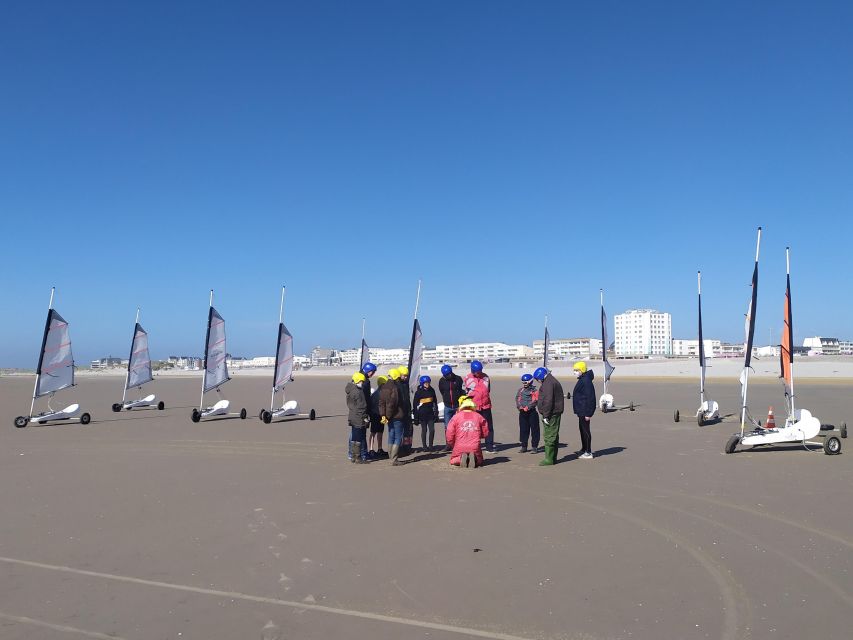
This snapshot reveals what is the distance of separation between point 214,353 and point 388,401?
10.8 metres

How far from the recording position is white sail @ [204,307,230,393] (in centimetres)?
2012

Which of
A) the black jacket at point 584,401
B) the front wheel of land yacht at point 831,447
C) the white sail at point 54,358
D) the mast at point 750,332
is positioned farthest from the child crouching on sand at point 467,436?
the white sail at point 54,358

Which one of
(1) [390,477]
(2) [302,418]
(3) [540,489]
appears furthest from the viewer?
(2) [302,418]

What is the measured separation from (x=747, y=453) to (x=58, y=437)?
15.6 meters

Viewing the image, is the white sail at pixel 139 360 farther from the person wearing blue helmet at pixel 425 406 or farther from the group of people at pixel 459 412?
the person wearing blue helmet at pixel 425 406

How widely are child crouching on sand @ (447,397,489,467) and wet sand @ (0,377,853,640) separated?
0.36 m

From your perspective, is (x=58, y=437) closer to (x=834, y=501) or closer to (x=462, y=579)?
(x=462, y=579)

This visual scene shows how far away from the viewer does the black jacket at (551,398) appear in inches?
428

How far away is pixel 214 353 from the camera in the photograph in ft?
66.8

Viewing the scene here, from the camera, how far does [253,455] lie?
1247 cm

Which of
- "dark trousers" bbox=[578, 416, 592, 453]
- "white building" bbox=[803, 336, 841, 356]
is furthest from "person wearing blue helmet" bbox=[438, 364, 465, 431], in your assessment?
"white building" bbox=[803, 336, 841, 356]

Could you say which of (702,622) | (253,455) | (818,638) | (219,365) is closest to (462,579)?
(702,622)

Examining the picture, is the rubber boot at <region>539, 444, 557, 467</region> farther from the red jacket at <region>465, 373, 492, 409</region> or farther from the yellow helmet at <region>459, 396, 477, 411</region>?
the red jacket at <region>465, 373, 492, 409</region>

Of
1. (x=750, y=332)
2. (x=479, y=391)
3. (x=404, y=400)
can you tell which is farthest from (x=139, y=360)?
(x=750, y=332)
